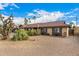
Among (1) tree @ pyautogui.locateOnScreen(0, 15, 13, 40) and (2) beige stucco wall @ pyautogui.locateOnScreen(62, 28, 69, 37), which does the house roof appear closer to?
(2) beige stucco wall @ pyautogui.locateOnScreen(62, 28, 69, 37)

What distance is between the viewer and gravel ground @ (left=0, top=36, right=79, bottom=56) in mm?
4191

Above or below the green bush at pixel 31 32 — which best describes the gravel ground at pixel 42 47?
below

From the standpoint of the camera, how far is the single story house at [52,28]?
420 cm

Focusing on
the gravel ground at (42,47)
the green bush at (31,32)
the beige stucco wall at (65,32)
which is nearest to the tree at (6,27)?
the gravel ground at (42,47)

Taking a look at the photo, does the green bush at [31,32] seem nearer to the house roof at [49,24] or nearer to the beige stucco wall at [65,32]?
the house roof at [49,24]

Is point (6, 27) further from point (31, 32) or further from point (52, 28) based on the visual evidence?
point (52, 28)

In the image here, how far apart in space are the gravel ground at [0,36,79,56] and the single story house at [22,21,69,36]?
2.4 inches

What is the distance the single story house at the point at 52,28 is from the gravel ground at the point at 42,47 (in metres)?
0.06

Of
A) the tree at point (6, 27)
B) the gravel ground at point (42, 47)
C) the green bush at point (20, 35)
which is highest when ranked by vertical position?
the tree at point (6, 27)

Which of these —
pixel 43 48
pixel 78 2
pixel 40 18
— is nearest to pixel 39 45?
pixel 43 48

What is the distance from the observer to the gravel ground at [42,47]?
13.8 feet

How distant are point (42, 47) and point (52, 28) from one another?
0.26m

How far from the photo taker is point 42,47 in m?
4.22

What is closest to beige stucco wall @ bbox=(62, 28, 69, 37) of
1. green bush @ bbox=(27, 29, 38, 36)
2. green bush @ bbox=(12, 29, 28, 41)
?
green bush @ bbox=(27, 29, 38, 36)
